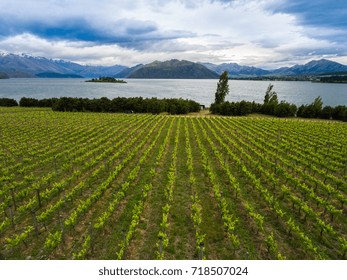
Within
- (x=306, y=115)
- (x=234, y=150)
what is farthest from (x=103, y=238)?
(x=306, y=115)

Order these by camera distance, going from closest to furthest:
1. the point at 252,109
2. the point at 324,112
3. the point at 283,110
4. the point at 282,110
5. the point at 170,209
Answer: the point at 170,209
the point at 324,112
the point at 283,110
the point at 282,110
the point at 252,109

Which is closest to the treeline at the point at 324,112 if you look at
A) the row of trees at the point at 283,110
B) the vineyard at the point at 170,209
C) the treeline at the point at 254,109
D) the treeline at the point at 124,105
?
the row of trees at the point at 283,110

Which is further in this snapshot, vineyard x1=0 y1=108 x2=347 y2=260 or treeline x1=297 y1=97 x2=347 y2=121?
treeline x1=297 y1=97 x2=347 y2=121

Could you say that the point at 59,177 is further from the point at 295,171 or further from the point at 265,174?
the point at 295,171

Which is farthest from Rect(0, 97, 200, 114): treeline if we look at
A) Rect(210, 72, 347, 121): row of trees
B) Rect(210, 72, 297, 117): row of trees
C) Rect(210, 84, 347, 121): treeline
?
Rect(210, 84, 347, 121): treeline

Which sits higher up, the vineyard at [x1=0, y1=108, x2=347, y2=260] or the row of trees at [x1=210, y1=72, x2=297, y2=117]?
the row of trees at [x1=210, y1=72, x2=297, y2=117]

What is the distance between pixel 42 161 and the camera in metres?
21.9

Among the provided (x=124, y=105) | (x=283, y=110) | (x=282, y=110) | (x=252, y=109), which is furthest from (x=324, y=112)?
(x=124, y=105)

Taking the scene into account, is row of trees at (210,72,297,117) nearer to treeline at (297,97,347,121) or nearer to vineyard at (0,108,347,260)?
treeline at (297,97,347,121)

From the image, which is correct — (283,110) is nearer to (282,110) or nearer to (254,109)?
(282,110)

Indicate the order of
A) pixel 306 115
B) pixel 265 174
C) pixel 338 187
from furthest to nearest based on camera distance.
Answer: pixel 306 115
pixel 265 174
pixel 338 187

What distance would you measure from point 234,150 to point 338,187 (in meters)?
11.5

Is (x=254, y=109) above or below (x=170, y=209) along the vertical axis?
above

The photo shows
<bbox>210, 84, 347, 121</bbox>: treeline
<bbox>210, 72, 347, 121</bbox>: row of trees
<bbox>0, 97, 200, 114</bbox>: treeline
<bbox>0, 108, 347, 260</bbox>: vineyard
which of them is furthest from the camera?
<bbox>0, 97, 200, 114</bbox>: treeline
